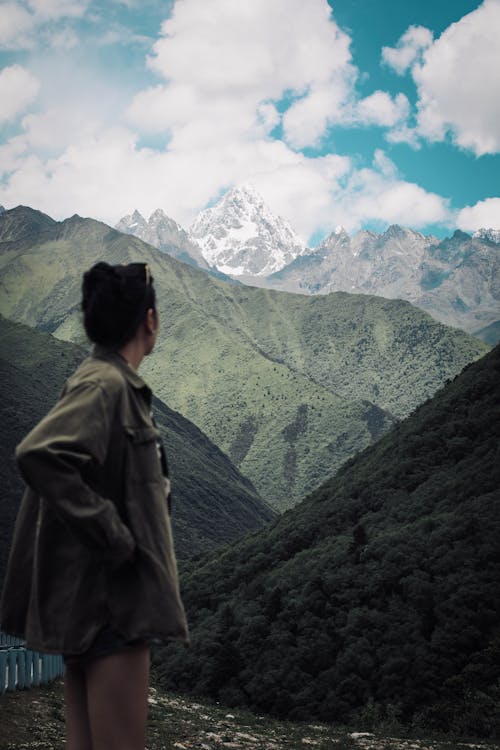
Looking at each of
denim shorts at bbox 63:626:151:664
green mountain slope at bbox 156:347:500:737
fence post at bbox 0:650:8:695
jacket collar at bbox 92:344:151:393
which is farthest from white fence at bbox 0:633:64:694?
jacket collar at bbox 92:344:151:393

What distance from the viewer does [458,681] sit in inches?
808

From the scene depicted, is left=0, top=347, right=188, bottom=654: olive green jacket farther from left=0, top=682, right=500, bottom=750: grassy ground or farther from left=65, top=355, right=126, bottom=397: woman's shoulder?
left=0, top=682, right=500, bottom=750: grassy ground

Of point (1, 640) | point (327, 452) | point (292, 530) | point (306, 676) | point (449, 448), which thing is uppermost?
point (327, 452)

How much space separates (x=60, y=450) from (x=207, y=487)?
101 m

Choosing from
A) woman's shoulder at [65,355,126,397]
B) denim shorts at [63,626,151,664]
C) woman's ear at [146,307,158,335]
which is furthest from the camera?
woman's ear at [146,307,158,335]

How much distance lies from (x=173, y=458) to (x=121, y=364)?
104 m

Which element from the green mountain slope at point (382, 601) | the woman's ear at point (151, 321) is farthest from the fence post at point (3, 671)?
the woman's ear at point (151, 321)

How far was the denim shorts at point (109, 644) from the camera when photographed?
107 inches

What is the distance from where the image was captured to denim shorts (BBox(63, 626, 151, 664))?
273cm

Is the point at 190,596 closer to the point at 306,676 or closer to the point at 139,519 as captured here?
the point at 306,676

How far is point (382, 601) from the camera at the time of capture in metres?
26.3

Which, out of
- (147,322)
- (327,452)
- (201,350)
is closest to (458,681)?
(147,322)

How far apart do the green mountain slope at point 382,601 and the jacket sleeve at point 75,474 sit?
60.1 feet

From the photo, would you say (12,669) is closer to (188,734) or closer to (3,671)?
(3,671)
